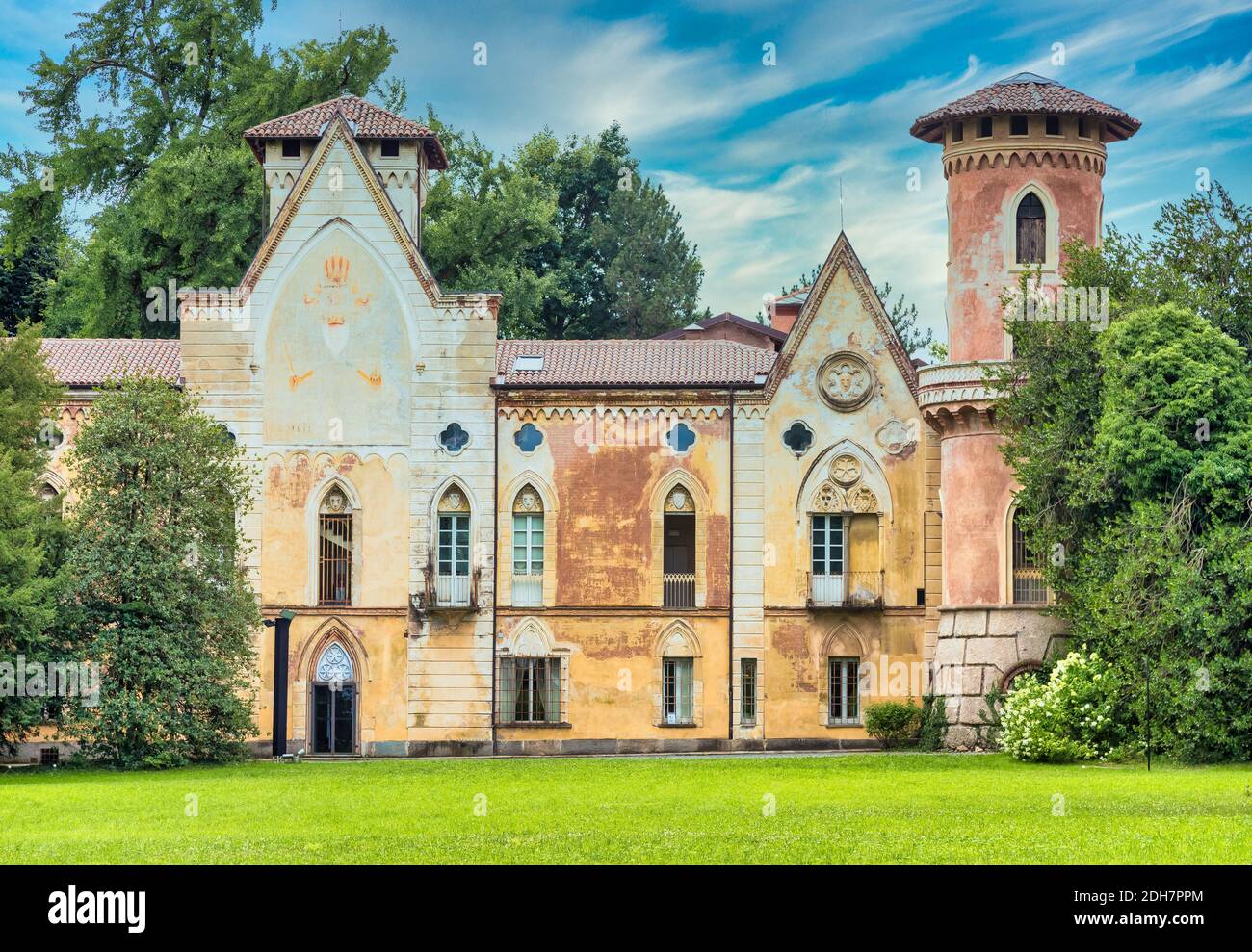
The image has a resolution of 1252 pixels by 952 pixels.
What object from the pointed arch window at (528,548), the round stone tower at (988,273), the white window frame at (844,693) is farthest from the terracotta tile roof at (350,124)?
the white window frame at (844,693)

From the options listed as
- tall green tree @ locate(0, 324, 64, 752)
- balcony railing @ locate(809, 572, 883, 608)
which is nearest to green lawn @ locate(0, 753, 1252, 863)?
tall green tree @ locate(0, 324, 64, 752)

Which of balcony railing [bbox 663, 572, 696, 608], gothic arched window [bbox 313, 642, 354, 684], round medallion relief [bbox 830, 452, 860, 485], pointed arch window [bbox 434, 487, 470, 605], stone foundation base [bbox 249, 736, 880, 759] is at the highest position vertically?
round medallion relief [bbox 830, 452, 860, 485]

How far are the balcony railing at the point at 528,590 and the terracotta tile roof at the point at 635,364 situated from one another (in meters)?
4.96

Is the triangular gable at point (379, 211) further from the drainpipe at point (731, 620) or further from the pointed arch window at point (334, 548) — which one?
the drainpipe at point (731, 620)

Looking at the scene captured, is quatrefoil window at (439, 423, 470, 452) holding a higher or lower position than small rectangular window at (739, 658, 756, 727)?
higher

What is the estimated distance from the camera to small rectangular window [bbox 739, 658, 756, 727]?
51.2 metres

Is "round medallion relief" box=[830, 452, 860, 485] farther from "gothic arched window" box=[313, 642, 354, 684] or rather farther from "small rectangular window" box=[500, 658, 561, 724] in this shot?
"gothic arched window" box=[313, 642, 354, 684]

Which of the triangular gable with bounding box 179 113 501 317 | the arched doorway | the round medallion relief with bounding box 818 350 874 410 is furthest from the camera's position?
the triangular gable with bounding box 179 113 501 317

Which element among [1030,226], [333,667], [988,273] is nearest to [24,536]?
[333,667]

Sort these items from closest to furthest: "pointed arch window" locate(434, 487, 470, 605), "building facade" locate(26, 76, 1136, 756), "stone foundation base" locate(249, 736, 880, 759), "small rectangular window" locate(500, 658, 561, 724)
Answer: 1. "stone foundation base" locate(249, 736, 880, 759)
2. "building facade" locate(26, 76, 1136, 756)
3. "small rectangular window" locate(500, 658, 561, 724)
4. "pointed arch window" locate(434, 487, 470, 605)

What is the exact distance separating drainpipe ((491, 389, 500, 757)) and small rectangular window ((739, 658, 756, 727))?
627 centimetres

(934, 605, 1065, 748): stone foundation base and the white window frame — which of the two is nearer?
(934, 605, 1065, 748): stone foundation base
